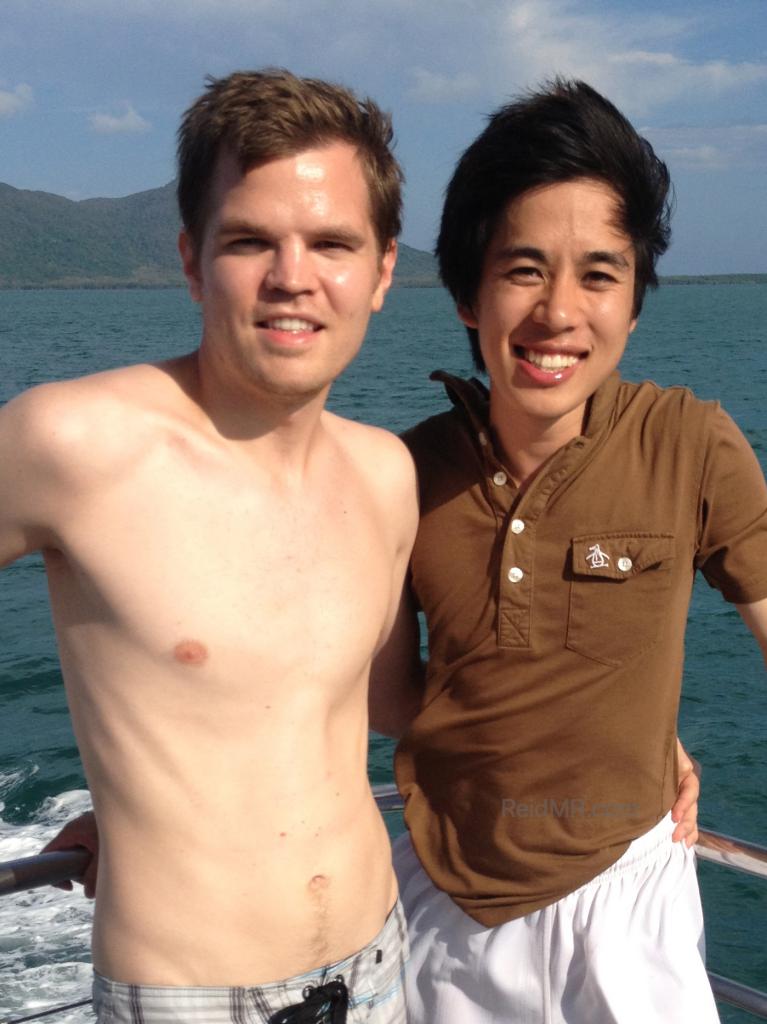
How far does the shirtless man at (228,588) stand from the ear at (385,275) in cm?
2

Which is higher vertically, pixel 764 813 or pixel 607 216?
pixel 607 216

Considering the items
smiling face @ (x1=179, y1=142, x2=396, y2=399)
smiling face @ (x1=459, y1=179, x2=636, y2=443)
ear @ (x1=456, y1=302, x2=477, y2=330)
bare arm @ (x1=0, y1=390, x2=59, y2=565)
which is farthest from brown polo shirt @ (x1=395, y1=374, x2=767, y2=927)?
bare arm @ (x1=0, y1=390, x2=59, y2=565)

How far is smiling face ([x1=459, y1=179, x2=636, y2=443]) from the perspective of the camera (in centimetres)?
237

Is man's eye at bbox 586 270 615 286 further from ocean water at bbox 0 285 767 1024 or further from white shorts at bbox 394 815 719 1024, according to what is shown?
white shorts at bbox 394 815 719 1024

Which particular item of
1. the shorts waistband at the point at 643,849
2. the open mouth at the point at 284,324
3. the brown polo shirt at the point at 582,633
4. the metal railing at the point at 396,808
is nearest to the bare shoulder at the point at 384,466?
the brown polo shirt at the point at 582,633

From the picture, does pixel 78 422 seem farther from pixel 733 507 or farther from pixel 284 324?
pixel 733 507

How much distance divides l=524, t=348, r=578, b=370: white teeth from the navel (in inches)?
35.2

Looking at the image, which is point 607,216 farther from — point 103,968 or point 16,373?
point 16,373

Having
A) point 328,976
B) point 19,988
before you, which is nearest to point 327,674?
point 328,976

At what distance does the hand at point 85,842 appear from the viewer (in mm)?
2283

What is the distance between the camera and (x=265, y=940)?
2.13m

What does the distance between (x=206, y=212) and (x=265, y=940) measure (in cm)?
136

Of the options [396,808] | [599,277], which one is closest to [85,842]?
[396,808]

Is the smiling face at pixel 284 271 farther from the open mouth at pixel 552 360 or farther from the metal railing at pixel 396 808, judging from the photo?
the metal railing at pixel 396 808
